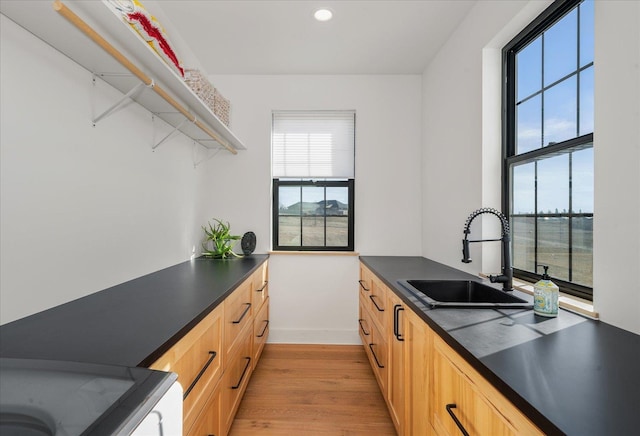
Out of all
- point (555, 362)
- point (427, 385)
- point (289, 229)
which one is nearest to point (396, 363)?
point (427, 385)

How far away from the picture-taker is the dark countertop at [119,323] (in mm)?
764

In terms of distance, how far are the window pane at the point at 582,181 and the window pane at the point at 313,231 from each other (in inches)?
80.4

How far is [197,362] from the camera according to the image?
1.11 m

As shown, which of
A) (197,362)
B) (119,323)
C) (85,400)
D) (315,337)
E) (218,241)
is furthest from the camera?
(315,337)

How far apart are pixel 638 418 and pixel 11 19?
6.48 ft

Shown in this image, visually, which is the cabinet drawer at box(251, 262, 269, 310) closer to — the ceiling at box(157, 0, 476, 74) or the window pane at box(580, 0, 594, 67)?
the ceiling at box(157, 0, 476, 74)

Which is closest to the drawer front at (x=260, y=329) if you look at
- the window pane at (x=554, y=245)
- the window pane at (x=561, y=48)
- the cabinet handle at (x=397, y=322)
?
the cabinet handle at (x=397, y=322)

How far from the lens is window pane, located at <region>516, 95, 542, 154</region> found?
1598 mm

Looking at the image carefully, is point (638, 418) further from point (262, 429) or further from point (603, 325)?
point (262, 429)

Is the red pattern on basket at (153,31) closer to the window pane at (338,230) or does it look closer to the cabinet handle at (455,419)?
the window pane at (338,230)

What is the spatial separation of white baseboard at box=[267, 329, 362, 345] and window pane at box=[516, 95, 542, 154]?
2.12m

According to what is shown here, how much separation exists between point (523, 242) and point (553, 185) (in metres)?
0.38

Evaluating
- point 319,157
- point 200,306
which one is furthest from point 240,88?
point 200,306

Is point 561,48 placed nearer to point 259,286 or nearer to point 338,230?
point 338,230
